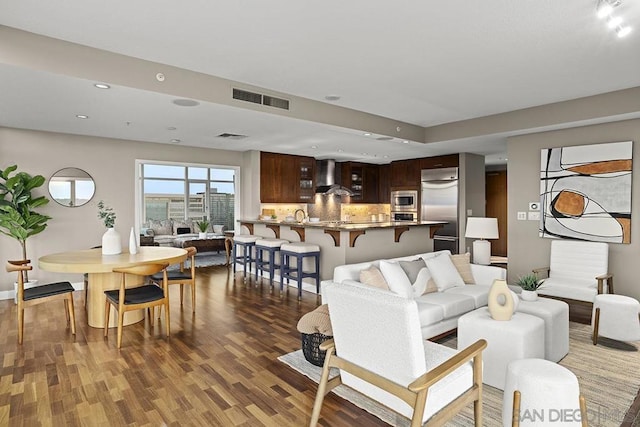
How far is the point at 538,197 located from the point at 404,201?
3.74 m

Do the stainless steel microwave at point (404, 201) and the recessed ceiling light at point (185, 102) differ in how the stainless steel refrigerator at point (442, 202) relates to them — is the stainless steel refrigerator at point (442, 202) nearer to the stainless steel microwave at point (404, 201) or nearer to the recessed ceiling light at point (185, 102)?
the stainless steel microwave at point (404, 201)

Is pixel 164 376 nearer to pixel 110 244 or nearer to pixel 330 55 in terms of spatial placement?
pixel 110 244

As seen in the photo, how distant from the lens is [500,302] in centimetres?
308

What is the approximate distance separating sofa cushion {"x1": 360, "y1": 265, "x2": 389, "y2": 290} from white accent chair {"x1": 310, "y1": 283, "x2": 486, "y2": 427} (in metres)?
1.28

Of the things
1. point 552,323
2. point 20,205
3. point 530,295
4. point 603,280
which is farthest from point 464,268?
point 20,205

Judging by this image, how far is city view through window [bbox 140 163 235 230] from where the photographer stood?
11180 millimetres

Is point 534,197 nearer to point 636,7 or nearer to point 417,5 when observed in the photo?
point 636,7

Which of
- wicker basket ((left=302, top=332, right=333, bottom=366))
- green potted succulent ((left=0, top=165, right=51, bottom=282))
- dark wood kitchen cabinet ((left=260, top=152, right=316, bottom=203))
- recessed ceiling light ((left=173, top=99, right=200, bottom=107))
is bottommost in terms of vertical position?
wicker basket ((left=302, top=332, right=333, bottom=366))

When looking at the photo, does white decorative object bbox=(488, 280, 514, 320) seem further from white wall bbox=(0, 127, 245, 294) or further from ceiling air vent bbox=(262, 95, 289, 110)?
white wall bbox=(0, 127, 245, 294)

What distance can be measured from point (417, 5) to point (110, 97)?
3.15 metres

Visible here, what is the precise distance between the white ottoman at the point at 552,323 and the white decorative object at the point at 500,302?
46 centimetres

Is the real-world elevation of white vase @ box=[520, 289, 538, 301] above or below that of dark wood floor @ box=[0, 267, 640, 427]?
above

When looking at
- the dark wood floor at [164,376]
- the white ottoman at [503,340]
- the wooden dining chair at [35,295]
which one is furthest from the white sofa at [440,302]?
the wooden dining chair at [35,295]

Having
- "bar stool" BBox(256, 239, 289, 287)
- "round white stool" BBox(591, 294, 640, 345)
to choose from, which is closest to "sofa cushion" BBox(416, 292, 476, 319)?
"round white stool" BBox(591, 294, 640, 345)
